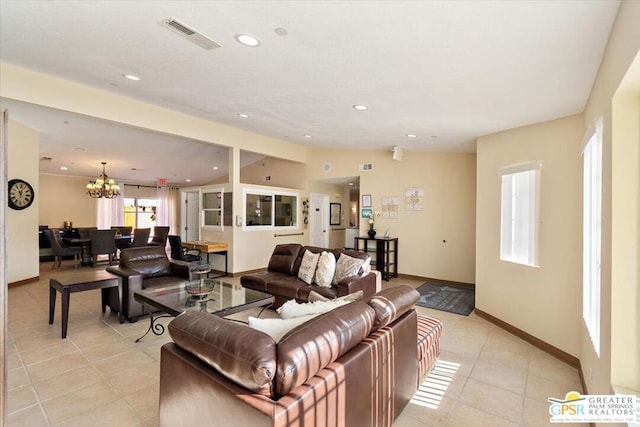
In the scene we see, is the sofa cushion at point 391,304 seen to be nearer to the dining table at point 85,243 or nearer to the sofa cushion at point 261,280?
the sofa cushion at point 261,280

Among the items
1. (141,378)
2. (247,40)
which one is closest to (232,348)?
(141,378)

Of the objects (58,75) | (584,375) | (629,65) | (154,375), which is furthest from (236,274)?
(629,65)

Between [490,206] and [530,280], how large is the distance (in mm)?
1098

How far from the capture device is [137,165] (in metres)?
8.55

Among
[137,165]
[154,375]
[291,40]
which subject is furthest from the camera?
[137,165]

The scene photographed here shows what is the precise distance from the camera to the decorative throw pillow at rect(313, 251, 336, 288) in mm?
3990

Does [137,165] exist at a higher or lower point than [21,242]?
higher

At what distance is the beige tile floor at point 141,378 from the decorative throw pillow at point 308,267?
179 centimetres

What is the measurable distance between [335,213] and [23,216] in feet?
22.9

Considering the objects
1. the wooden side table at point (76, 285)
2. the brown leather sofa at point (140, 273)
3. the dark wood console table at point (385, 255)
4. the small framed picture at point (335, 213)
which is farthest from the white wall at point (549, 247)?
the small framed picture at point (335, 213)

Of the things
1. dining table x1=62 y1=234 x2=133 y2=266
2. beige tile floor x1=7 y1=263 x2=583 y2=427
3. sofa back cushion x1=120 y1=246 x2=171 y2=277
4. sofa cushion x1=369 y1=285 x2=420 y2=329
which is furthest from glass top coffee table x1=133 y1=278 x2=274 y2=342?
dining table x1=62 y1=234 x2=133 y2=266

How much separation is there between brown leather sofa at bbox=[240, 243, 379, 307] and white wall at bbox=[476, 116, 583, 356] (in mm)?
1686

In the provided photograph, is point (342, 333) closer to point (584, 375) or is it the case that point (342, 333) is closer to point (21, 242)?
point (584, 375)

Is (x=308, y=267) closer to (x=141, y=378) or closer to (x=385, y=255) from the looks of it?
(x=141, y=378)
